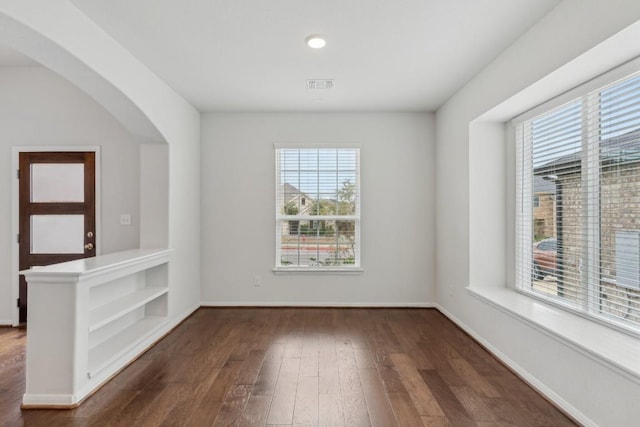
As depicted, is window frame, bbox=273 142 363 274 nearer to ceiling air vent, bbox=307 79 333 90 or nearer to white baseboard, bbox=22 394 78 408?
ceiling air vent, bbox=307 79 333 90

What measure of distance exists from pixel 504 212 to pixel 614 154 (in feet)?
4.32

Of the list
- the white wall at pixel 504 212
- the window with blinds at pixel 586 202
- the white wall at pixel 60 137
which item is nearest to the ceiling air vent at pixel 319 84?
the white wall at pixel 504 212

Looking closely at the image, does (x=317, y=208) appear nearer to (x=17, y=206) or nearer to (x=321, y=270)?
(x=321, y=270)

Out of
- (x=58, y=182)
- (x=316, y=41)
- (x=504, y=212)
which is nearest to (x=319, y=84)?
(x=316, y=41)

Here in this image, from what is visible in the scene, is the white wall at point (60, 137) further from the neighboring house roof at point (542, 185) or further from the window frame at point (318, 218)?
the neighboring house roof at point (542, 185)

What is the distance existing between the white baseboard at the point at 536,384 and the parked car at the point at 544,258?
2.48 ft

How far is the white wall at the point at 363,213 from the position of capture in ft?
15.4

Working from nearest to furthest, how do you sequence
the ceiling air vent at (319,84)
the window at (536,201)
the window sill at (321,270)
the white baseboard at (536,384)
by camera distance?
the white baseboard at (536,384) → the window at (536,201) → the ceiling air vent at (319,84) → the window sill at (321,270)

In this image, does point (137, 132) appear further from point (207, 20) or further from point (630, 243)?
point (630, 243)

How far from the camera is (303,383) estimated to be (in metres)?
2.62

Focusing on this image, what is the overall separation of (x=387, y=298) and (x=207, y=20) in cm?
374

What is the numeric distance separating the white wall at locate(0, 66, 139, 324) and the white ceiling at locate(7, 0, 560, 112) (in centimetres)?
108

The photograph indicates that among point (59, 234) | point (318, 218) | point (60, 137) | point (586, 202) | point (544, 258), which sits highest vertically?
point (60, 137)

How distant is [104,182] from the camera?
407cm
